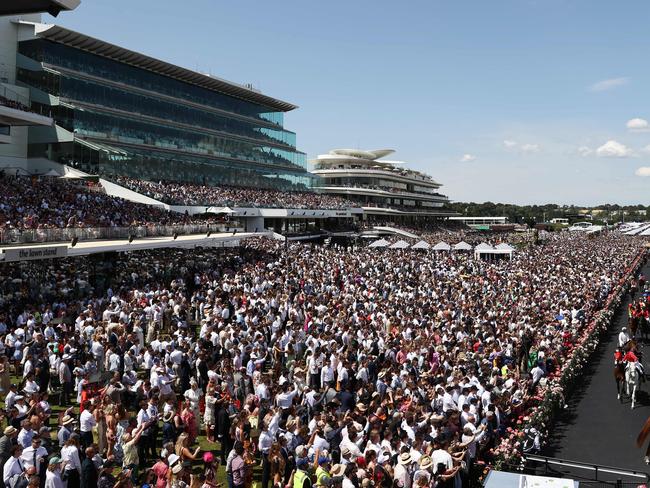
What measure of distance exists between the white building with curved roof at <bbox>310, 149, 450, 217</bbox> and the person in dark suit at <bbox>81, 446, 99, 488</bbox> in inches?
2800

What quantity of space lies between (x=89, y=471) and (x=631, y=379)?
13.0m

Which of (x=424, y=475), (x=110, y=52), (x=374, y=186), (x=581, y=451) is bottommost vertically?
(x=581, y=451)

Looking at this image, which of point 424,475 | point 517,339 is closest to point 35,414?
point 424,475

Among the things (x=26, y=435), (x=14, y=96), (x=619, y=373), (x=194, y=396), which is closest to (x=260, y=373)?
(x=194, y=396)

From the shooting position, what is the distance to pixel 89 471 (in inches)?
295

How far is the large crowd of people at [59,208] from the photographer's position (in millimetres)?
23781

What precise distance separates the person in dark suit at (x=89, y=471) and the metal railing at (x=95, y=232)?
14.6 m

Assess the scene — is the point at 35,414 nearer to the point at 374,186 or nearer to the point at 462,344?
the point at 462,344

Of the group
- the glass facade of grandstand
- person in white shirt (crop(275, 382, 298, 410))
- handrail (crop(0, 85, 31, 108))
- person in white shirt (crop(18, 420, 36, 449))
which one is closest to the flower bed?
person in white shirt (crop(275, 382, 298, 410))

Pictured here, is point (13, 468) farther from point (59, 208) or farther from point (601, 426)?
point (59, 208)

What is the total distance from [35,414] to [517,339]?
1287 centimetres

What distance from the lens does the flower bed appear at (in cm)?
955

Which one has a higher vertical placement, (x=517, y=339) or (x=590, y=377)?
(x=517, y=339)

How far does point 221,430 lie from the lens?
10.1 meters
